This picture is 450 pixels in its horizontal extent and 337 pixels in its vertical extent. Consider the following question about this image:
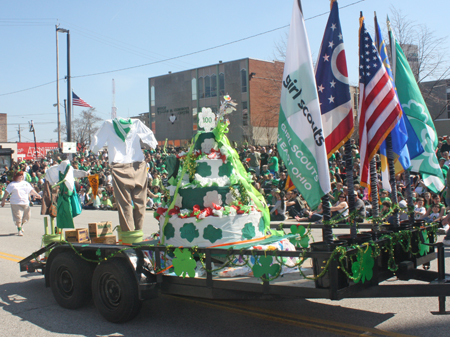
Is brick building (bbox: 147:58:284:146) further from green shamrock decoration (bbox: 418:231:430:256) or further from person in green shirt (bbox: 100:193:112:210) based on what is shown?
green shamrock decoration (bbox: 418:231:430:256)

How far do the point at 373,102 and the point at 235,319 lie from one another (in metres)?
3.14

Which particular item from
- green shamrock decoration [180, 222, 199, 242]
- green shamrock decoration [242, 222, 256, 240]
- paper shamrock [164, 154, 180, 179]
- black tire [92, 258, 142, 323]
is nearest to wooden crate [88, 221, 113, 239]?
paper shamrock [164, 154, 180, 179]

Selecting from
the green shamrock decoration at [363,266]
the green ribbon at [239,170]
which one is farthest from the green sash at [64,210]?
the green shamrock decoration at [363,266]

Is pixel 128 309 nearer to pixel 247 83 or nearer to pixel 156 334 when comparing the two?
pixel 156 334

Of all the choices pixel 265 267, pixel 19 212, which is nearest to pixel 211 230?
pixel 265 267

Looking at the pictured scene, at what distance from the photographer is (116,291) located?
17.5 feet

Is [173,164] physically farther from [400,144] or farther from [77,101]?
[77,101]

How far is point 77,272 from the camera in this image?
5.83 meters

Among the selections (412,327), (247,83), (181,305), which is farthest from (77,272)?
(247,83)

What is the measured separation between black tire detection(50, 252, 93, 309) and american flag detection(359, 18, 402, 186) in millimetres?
3852

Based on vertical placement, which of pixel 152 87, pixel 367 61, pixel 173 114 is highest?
pixel 152 87

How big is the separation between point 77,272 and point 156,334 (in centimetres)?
157

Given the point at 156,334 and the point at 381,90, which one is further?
the point at 381,90

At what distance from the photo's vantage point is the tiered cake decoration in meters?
5.82
